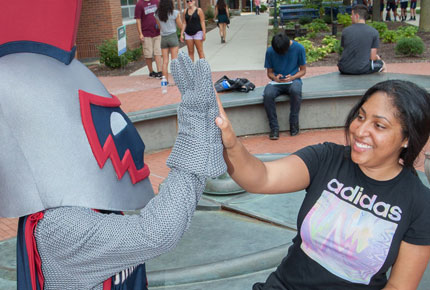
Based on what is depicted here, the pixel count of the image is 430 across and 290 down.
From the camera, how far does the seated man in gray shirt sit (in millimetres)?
8000

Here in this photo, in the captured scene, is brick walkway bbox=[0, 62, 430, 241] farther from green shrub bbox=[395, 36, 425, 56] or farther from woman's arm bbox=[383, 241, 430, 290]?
woman's arm bbox=[383, 241, 430, 290]

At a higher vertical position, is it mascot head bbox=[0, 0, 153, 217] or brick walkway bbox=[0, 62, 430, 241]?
mascot head bbox=[0, 0, 153, 217]

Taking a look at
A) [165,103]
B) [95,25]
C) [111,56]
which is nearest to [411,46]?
[165,103]

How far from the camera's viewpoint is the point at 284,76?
6945 mm

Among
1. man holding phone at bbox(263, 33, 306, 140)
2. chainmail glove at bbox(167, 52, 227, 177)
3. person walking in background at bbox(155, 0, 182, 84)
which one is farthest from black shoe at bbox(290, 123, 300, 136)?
chainmail glove at bbox(167, 52, 227, 177)

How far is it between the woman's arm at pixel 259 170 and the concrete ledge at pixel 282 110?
15.5 feet

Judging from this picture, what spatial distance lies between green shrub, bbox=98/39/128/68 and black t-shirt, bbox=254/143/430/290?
1107cm

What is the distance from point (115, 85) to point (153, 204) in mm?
9206

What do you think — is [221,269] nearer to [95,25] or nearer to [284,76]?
[284,76]

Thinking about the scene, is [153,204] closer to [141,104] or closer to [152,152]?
[152,152]

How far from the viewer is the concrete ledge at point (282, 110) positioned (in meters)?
6.64

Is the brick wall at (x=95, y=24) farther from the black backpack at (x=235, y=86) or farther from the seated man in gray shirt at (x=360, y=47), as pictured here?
the seated man in gray shirt at (x=360, y=47)

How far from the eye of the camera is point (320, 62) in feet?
39.0

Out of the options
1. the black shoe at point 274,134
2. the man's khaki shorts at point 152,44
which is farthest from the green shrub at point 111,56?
the black shoe at point 274,134
